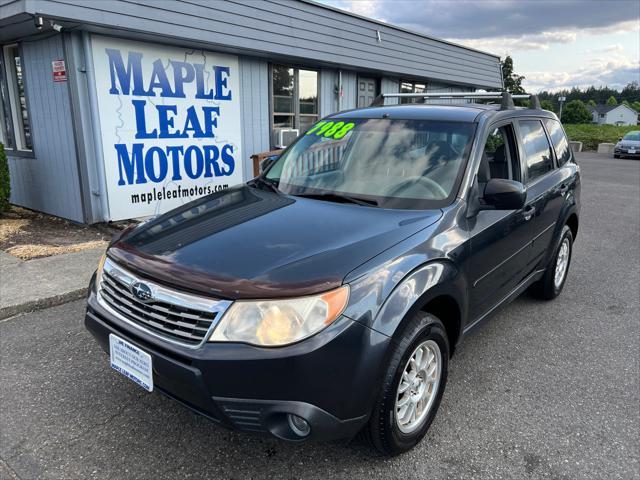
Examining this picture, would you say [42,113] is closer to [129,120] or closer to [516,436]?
[129,120]

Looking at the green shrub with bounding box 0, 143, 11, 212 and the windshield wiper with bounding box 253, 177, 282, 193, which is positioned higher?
the windshield wiper with bounding box 253, 177, 282, 193

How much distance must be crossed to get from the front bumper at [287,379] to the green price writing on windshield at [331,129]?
193 centimetres

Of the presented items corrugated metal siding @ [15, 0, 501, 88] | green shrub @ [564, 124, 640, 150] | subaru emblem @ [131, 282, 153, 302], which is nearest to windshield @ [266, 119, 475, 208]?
subaru emblem @ [131, 282, 153, 302]

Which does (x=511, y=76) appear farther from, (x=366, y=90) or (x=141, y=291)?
(x=141, y=291)

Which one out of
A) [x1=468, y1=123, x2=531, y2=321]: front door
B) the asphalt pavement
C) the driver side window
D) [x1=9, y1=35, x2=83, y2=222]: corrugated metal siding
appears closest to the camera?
the asphalt pavement

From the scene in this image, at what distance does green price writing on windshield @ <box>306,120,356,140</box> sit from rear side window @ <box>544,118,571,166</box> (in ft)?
6.43

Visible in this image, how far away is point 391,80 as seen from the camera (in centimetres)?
1277

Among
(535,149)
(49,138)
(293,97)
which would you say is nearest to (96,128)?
(49,138)

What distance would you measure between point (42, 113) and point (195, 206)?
5.24m

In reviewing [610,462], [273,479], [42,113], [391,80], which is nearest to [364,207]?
[273,479]

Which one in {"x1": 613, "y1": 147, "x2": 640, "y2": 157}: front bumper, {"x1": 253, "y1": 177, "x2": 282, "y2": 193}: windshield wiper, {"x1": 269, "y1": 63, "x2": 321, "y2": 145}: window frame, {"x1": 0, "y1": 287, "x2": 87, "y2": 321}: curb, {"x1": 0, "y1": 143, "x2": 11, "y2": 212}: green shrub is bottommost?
{"x1": 613, "y1": 147, "x2": 640, "y2": 157}: front bumper

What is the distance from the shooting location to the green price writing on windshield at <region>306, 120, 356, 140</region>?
3609mm

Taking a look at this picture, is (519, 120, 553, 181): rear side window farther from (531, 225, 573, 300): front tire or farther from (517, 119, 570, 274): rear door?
(531, 225, 573, 300): front tire

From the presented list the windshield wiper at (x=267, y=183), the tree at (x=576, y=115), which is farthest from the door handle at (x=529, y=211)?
the tree at (x=576, y=115)
